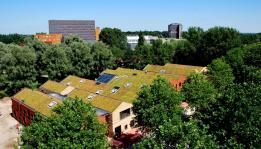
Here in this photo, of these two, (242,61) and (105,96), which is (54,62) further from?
(242,61)

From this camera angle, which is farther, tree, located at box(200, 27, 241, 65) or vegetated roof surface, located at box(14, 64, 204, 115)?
tree, located at box(200, 27, 241, 65)

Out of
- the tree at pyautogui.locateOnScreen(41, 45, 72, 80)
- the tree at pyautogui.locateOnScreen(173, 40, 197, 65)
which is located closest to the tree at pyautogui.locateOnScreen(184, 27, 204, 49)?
the tree at pyautogui.locateOnScreen(173, 40, 197, 65)

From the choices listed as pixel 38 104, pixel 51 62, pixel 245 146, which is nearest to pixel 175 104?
pixel 245 146

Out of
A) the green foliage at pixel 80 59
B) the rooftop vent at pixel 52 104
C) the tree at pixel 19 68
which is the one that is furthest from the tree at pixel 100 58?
the rooftop vent at pixel 52 104

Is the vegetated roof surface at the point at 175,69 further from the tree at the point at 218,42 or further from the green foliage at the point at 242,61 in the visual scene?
the tree at the point at 218,42

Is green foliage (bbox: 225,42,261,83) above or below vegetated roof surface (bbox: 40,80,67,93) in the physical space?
above

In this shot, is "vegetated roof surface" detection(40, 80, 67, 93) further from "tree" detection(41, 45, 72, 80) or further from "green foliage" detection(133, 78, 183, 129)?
"green foliage" detection(133, 78, 183, 129)

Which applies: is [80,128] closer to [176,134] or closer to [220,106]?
[176,134]

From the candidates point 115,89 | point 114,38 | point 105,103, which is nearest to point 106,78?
point 115,89

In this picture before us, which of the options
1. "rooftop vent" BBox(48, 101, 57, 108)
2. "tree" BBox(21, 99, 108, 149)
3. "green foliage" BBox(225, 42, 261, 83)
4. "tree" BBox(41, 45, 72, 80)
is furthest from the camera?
"tree" BBox(41, 45, 72, 80)
